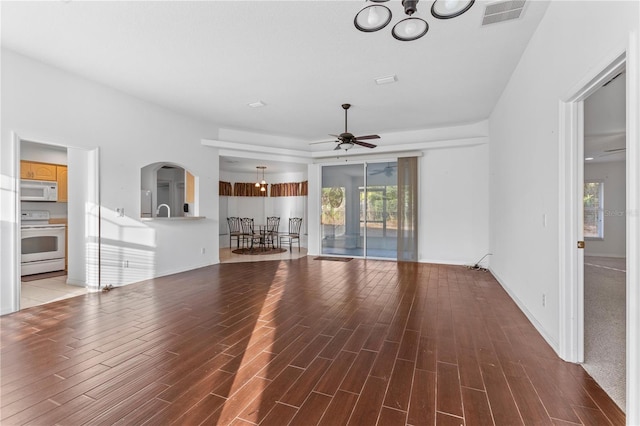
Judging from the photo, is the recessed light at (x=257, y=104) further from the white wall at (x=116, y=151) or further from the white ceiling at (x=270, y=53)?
the white wall at (x=116, y=151)

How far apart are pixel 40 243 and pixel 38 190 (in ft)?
3.20

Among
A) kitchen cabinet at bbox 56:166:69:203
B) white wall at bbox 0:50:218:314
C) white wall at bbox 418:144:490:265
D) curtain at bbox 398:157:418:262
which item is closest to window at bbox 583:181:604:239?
white wall at bbox 418:144:490:265

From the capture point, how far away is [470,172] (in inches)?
245

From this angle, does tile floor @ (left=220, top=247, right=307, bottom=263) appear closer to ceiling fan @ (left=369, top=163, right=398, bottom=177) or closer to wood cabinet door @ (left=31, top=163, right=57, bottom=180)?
ceiling fan @ (left=369, top=163, right=398, bottom=177)

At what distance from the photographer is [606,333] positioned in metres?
2.81

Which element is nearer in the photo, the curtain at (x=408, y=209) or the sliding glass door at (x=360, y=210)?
the curtain at (x=408, y=209)

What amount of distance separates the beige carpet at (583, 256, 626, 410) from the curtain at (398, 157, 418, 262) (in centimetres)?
299

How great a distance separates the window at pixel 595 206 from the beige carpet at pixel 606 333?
8.79 feet

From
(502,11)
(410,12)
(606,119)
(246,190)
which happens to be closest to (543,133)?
(502,11)

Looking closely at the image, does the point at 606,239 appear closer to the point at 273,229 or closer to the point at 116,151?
the point at 273,229

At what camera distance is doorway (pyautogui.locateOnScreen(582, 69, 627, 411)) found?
89.9 inches

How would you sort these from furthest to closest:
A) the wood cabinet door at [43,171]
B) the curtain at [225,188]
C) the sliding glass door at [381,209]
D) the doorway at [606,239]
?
1. the curtain at [225,188]
2. the sliding glass door at [381,209]
3. the wood cabinet door at [43,171]
4. the doorway at [606,239]

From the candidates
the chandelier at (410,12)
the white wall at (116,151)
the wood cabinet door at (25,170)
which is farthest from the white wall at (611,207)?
the wood cabinet door at (25,170)

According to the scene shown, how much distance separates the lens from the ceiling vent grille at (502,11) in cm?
255
